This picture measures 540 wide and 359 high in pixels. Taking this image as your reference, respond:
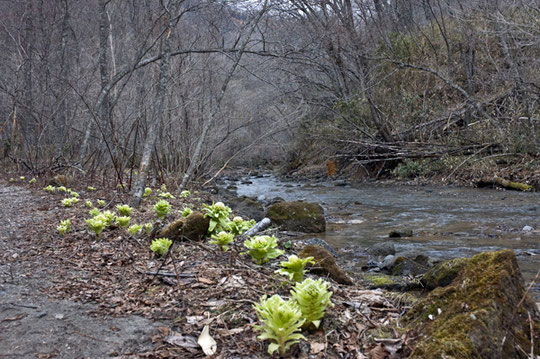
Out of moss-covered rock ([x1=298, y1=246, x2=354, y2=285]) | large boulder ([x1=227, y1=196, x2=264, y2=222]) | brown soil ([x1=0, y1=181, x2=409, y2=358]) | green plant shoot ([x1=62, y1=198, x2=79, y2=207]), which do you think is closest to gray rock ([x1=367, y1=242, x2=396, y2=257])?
moss-covered rock ([x1=298, y1=246, x2=354, y2=285])

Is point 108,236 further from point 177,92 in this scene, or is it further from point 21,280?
point 177,92

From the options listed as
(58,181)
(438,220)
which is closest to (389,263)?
(438,220)

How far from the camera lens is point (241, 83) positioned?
1323cm

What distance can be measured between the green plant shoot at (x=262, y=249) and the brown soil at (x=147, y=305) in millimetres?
90

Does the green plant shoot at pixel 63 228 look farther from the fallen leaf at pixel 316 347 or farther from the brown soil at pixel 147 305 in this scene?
the fallen leaf at pixel 316 347

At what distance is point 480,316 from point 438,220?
22.8 ft

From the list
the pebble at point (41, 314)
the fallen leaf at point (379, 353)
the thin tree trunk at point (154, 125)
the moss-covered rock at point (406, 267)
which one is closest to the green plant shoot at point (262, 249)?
the fallen leaf at point (379, 353)

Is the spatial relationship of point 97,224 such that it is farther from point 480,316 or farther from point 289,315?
point 480,316

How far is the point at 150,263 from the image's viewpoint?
3.67m

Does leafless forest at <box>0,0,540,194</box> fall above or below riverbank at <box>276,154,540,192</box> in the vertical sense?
above

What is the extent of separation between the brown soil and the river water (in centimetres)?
268

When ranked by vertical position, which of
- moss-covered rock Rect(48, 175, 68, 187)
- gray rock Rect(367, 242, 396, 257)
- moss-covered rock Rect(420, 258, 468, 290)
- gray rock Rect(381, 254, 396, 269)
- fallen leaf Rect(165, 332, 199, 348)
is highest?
fallen leaf Rect(165, 332, 199, 348)

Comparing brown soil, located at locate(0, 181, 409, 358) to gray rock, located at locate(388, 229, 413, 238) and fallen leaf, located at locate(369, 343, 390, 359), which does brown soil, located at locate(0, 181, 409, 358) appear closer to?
fallen leaf, located at locate(369, 343, 390, 359)

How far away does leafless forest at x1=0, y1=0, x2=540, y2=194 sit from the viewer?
894cm
